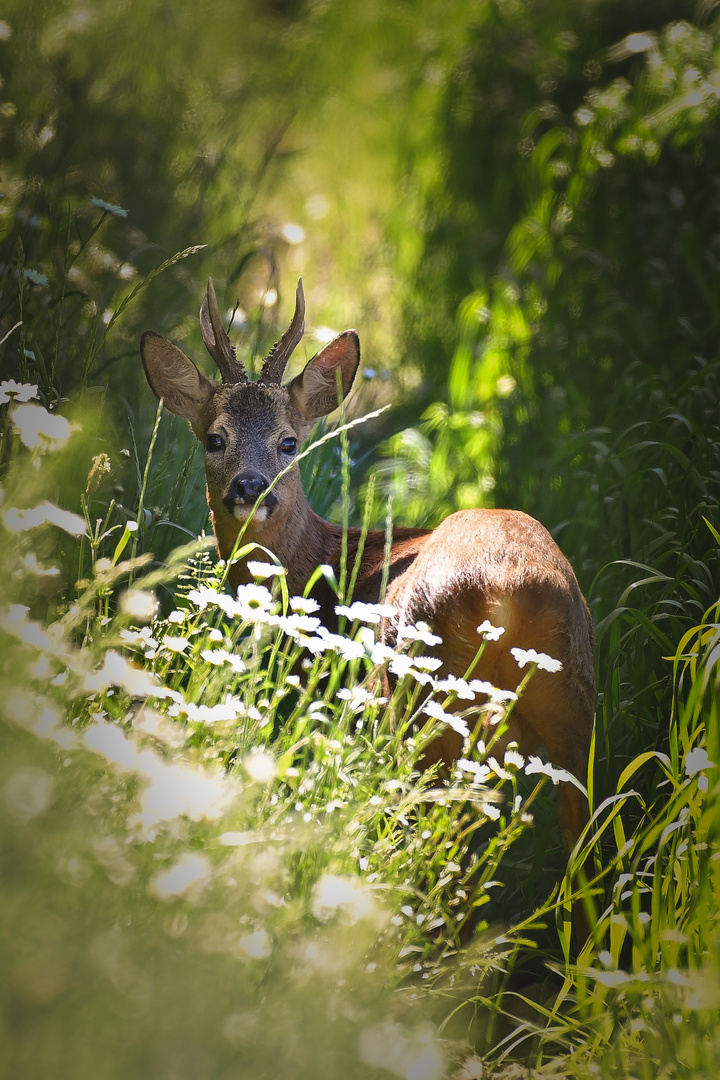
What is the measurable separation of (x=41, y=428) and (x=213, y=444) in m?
1.65

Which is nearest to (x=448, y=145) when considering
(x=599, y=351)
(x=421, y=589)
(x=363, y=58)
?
(x=363, y=58)

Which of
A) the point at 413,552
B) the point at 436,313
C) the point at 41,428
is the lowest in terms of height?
the point at 436,313

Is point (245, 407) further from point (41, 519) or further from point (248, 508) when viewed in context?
point (41, 519)

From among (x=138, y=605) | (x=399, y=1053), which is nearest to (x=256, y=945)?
(x=399, y=1053)

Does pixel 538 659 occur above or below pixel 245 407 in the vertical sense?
above

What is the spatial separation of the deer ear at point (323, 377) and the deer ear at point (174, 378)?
13.0 inches

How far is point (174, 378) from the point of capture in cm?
354

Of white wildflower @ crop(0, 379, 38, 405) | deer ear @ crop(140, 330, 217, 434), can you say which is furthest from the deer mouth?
white wildflower @ crop(0, 379, 38, 405)

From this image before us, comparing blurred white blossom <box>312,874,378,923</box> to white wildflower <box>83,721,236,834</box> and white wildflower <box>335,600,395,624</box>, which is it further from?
white wildflower <box>335,600,395,624</box>

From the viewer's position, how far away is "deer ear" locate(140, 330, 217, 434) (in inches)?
135

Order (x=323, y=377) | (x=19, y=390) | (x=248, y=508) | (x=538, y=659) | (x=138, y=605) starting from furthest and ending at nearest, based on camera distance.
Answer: (x=323, y=377) → (x=248, y=508) → (x=19, y=390) → (x=538, y=659) → (x=138, y=605)

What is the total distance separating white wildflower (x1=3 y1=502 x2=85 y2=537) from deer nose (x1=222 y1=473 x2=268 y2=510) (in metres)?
1.37

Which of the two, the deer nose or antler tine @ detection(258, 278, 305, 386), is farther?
antler tine @ detection(258, 278, 305, 386)

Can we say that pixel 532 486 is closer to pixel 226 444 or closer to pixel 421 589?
pixel 226 444
